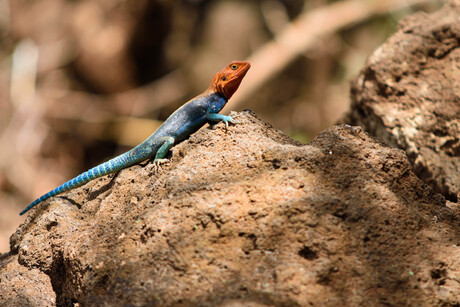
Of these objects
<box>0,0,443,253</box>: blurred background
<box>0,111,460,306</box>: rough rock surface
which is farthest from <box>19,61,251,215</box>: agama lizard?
<box>0,0,443,253</box>: blurred background

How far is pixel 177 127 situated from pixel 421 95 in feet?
8.17

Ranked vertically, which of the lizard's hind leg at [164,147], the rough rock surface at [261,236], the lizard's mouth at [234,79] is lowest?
the rough rock surface at [261,236]

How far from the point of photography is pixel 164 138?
12.0 feet

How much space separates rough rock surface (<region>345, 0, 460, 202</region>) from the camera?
13.6 ft

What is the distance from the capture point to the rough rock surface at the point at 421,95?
413 centimetres

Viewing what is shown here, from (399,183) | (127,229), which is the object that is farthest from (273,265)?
(399,183)

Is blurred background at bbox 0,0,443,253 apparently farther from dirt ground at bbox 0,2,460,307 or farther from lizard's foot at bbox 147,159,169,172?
dirt ground at bbox 0,2,460,307

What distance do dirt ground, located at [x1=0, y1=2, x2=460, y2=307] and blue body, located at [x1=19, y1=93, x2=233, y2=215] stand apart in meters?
0.21

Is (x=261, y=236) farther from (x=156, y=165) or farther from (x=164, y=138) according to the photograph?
(x=164, y=138)

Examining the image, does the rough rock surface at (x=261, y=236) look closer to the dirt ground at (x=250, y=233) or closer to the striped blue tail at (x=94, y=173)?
the dirt ground at (x=250, y=233)

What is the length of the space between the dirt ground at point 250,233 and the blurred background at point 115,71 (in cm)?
647

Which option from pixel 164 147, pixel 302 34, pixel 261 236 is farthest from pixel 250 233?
pixel 302 34

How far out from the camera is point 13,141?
9.10 meters

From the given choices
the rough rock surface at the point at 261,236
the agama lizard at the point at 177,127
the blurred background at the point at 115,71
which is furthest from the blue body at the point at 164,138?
the blurred background at the point at 115,71
